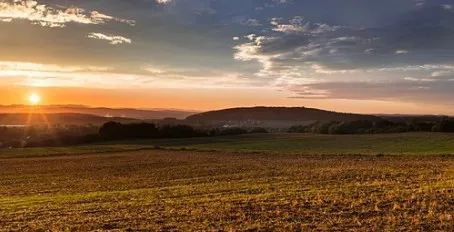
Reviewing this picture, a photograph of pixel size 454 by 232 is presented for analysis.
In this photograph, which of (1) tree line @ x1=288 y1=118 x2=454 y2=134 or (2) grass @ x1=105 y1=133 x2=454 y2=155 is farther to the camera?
(1) tree line @ x1=288 y1=118 x2=454 y2=134

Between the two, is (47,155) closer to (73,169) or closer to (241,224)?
(73,169)

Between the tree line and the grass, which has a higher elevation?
the tree line

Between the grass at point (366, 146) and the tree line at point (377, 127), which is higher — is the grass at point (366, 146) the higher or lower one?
the lower one

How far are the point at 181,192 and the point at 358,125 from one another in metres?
107

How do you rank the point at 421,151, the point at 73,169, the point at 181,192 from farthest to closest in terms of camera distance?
the point at 421,151 < the point at 73,169 < the point at 181,192

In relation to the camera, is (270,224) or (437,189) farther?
(437,189)

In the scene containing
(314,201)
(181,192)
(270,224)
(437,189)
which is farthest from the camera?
(181,192)

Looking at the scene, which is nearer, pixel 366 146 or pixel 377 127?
pixel 366 146

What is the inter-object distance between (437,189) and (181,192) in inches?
506

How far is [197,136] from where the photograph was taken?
126438 mm

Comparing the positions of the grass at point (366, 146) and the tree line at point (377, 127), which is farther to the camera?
the tree line at point (377, 127)

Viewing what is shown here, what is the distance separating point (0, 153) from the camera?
282 ft

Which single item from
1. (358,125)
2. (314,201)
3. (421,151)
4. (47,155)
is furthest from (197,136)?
(314,201)

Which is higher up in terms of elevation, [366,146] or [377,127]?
[377,127]
